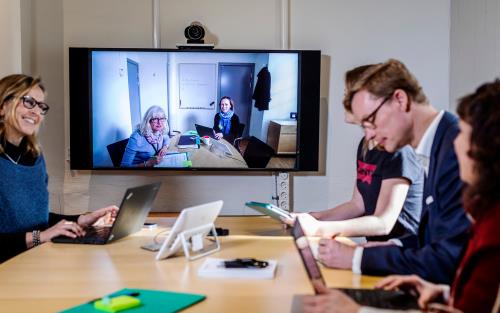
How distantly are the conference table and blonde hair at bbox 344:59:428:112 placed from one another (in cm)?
60

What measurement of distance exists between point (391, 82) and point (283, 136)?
2136 mm

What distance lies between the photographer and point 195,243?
6.88 feet

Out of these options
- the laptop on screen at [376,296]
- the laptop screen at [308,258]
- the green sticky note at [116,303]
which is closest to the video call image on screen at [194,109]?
the laptop screen at [308,258]

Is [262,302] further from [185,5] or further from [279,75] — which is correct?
[185,5]

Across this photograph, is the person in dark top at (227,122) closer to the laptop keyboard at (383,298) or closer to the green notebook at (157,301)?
the green notebook at (157,301)

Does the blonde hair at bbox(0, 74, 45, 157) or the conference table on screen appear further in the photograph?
the conference table on screen

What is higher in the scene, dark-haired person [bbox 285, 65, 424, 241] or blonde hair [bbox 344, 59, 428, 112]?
blonde hair [bbox 344, 59, 428, 112]

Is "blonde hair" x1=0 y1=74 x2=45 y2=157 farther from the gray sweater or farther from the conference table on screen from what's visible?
the conference table on screen

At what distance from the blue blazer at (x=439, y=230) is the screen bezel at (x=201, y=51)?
2.23 meters

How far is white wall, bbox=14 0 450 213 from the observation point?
4191 mm

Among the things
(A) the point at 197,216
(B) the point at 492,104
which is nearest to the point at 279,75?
(A) the point at 197,216

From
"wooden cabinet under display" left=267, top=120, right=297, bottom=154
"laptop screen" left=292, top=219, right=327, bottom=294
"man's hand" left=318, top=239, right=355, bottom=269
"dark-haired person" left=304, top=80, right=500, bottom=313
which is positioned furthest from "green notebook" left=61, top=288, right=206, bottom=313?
"wooden cabinet under display" left=267, top=120, right=297, bottom=154

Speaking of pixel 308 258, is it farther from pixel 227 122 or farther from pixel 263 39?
pixel 263 39

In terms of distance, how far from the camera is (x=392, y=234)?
241 cm
